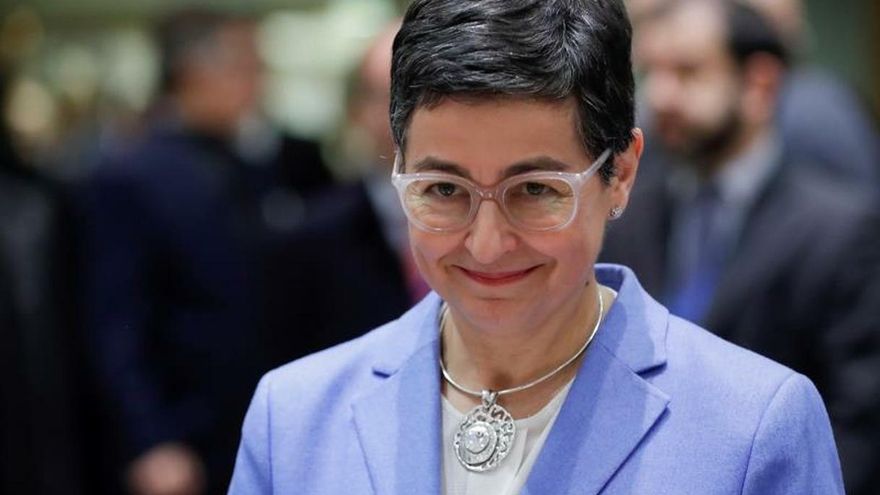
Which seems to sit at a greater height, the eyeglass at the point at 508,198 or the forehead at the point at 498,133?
the forehead at the point at 498,133

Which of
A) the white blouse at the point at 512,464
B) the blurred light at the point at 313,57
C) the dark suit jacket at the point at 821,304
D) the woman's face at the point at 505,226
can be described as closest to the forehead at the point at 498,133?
the woman's face at the point at 505,226

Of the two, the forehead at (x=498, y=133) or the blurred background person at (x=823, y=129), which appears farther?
the blurred background person at (x=823, y=129)

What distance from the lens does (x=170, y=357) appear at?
5031 millimetres

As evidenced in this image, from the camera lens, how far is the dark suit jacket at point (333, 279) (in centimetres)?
460

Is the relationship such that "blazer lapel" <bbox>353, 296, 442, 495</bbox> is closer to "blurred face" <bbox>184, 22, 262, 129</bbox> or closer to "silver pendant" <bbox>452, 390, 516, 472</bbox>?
"silver pendant" <bbox>452, 390, 516, 472</bbox>

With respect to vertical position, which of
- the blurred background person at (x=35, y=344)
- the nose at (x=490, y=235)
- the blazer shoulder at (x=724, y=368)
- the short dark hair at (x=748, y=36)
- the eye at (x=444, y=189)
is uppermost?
the eye at (x=444, y=189)

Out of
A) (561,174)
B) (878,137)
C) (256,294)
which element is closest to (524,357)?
(561,174)

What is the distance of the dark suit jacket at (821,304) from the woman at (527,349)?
1.48 meters

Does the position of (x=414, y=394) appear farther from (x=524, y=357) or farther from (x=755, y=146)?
(x=755, y=146)

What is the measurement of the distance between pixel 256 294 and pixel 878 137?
7.72 ft

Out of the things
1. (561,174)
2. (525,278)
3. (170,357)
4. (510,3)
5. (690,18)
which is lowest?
(170,357)

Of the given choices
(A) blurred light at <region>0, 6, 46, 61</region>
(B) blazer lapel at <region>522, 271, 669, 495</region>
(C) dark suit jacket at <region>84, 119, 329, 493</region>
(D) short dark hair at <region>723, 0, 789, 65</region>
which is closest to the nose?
(B) blazer lapel at <region>522, 271, 669, 495</region>

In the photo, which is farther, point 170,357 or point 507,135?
point 170,357

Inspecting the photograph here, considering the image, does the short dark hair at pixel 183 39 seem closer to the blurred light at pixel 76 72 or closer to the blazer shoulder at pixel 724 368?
the blazer shoulder at pixel 724 368
